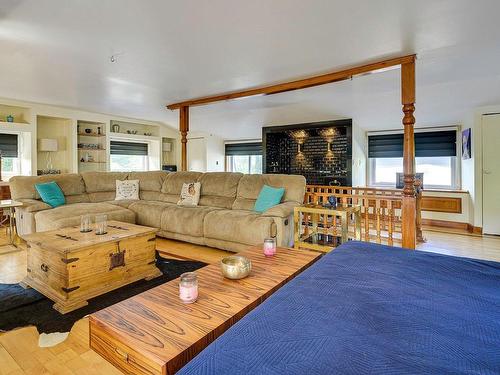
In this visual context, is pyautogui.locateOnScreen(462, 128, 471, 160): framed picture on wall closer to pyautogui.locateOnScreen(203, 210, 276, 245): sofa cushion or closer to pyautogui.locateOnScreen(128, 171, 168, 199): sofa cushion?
pyautogui.locateOnScreen(203, 210, 276, 245): sofa cushion

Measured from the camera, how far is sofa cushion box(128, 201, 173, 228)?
4.26 meters

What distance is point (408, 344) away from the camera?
0.77 metres

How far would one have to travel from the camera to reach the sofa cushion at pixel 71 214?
11.5ft

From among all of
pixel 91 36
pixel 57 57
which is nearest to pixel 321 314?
pixel 91 36

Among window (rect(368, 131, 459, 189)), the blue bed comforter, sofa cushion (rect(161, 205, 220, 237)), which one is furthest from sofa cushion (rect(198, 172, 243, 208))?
window (rect(368, 131, 459, 189))

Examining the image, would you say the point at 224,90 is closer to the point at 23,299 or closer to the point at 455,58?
the point at 455,58

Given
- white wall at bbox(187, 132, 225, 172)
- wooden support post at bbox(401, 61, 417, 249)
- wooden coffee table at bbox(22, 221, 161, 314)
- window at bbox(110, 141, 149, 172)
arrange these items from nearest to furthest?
wooden coffee table at bbox(22, 221, 161, 314)
wooden support post at bbox(401, 61, 417, 249)
window at bbox(110, 141, 149, 172)
white wall at bbox(187, 132, 225, 172)

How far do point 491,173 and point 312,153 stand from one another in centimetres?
328

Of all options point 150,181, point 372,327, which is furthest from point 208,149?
point 372,327

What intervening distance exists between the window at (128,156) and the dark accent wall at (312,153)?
10.8ft

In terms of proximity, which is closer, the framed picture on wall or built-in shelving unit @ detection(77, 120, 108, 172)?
the framed picture on wall

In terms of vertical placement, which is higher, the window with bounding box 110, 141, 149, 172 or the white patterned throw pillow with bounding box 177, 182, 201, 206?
the window with bounding box 110, 141, 149, 172

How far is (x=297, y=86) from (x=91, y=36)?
2678 mm

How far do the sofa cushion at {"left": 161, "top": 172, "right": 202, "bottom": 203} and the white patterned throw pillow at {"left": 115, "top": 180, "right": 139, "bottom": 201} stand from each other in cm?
48
